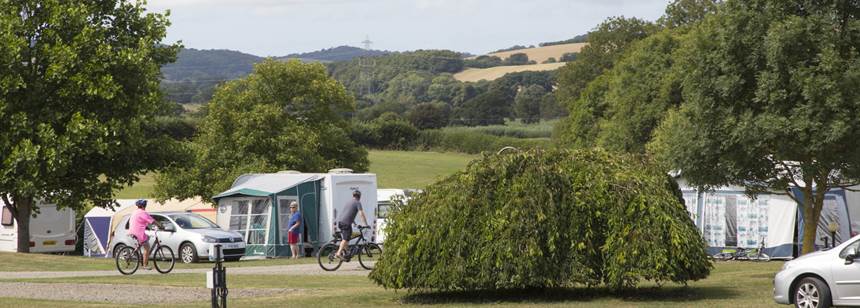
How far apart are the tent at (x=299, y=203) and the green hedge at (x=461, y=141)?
53.8m

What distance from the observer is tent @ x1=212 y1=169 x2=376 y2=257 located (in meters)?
33.0

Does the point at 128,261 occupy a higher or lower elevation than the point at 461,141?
lower

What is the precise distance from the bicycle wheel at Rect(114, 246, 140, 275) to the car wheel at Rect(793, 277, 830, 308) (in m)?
13.0

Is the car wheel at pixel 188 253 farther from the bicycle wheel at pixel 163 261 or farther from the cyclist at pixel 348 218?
the cyclist at pixel 348 218

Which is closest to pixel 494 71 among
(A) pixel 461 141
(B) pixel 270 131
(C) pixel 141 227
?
(A) pixel 461 141

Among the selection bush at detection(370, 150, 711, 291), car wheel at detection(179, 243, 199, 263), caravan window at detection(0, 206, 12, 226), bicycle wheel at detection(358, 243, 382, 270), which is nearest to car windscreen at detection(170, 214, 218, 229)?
car wheel at detection(179, 243, 199, 263)

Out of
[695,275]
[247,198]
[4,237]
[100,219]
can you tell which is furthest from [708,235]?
[4,237]

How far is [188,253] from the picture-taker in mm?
29859

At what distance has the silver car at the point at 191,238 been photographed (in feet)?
97.2

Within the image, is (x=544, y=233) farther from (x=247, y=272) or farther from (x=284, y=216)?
(x=284, y=216)

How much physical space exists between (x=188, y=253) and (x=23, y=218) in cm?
609

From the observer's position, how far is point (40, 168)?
29297 millimetres

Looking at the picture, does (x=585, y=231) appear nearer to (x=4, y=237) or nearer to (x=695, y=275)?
(x=695, y=275)

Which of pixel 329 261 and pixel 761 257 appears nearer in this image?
pixel 329 261
